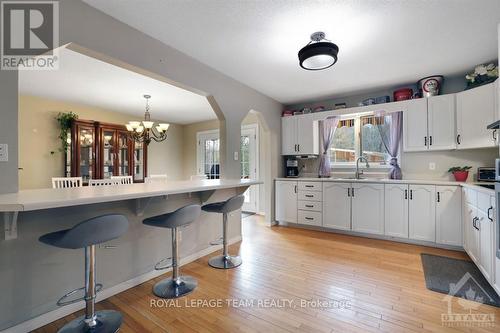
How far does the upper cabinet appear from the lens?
4.41 meters

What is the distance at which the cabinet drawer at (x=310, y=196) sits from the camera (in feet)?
13.3

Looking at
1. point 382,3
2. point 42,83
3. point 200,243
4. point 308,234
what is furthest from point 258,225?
point 42,83

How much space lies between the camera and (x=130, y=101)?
180 inches

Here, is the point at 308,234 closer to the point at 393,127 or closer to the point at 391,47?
the point at 393,127

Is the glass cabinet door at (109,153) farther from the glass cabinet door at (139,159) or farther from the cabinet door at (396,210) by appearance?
the cabinet door at (396,210)

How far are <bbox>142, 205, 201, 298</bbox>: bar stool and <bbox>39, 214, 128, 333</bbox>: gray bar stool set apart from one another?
0.37m

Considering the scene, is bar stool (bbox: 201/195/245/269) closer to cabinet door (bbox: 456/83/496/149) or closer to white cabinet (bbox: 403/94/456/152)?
white cabinet (bbox: 403/94/456/152)

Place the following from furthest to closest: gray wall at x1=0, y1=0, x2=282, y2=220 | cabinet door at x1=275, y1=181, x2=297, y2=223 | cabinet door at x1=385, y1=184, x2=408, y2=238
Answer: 1. cabinet door at x1=275, y1=181, x2=297, y2=223
2. cabinet door at x1=385, y1=184, x2=408, y2=238
3. gray wall at x1=0, y1=0, x2=282, y2=220

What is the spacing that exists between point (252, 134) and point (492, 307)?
15.1 feet

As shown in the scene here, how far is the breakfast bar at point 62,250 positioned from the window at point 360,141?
2732 mm

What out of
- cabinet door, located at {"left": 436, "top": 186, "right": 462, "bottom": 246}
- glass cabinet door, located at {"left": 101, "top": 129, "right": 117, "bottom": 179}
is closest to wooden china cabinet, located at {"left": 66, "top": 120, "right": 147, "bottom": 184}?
glass cabinet door, located at {"left": 101, "top": 129, "right": 117, "bottom": 179}

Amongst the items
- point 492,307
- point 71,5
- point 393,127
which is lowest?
point 492,307

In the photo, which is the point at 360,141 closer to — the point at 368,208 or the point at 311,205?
the point at 368,208

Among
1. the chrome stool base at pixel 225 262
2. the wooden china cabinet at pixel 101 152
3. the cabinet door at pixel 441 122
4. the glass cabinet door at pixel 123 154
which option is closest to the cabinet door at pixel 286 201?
the chrome stool base at pixel 225 262
